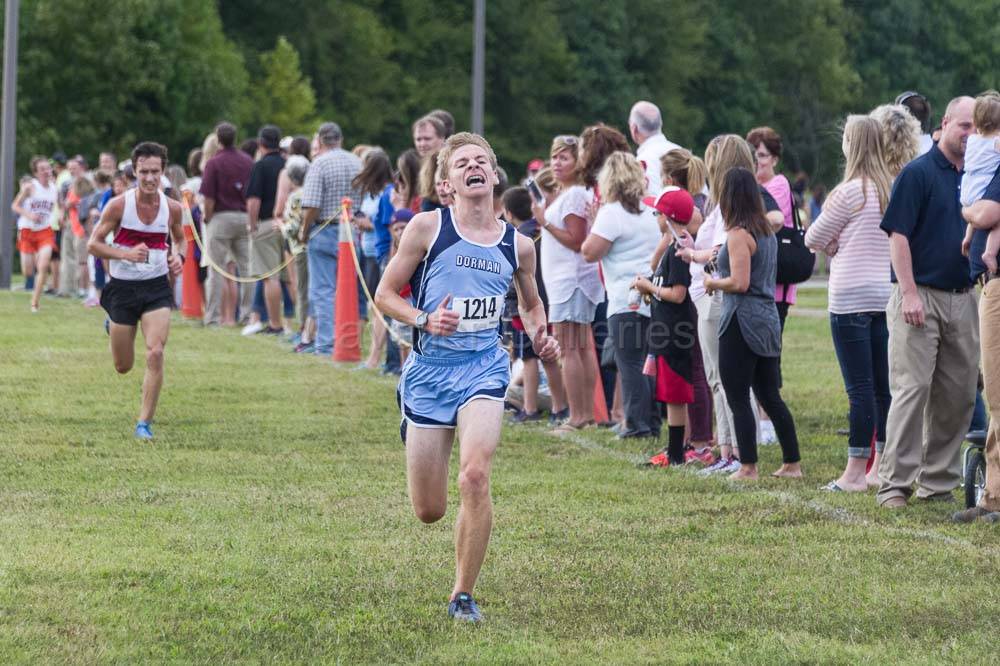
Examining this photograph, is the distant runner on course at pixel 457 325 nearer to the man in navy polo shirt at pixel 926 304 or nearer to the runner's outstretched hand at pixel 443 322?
the runner's outstretched hand at pixel 443 322

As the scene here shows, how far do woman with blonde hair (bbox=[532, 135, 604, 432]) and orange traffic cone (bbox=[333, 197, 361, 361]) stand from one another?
16.7ft

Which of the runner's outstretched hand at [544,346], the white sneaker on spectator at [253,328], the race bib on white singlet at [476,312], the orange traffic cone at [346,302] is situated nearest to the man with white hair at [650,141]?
the orange traffic cone at [346,302]

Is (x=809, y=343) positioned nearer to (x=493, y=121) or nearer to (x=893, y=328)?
(x=893, y=328)

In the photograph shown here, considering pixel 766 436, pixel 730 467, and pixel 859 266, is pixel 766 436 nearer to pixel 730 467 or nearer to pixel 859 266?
pixel 730 467

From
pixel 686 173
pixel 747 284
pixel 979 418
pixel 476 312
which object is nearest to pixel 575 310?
pixel 686 173

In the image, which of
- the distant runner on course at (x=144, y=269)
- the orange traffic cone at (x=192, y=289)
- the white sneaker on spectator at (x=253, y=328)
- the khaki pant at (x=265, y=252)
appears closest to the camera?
the distant runner on course at (x=144, y=269)

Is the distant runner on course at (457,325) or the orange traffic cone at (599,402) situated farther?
the orange traffic cone at (599,402)

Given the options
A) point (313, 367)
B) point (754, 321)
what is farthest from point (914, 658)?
point (313, 367)

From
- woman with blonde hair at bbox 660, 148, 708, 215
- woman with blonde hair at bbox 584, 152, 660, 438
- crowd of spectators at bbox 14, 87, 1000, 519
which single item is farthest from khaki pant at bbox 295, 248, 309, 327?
→ woman with blonde hair at bbox 660, 148, 708, 215

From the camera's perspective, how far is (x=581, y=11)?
2904 inches

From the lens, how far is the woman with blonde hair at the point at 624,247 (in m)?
12.2

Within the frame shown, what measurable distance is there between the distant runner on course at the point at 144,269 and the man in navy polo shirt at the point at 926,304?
515 centimetres

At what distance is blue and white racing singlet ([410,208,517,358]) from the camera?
721 cm

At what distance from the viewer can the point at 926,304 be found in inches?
373
